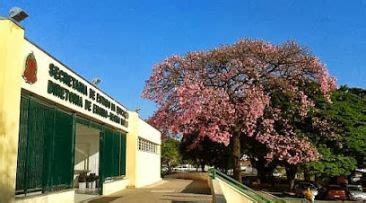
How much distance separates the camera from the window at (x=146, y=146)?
38344mm

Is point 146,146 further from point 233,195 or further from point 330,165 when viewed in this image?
point 233,195

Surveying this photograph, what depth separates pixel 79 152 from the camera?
98.3 feet

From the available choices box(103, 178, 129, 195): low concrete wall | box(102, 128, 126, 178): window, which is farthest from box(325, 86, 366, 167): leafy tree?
box(103, 178, 129, 195): low concrete wall

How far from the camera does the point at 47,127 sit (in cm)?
1759

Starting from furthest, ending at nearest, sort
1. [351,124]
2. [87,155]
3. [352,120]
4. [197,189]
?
[352,120], [351,124], [197,189], [87,155]

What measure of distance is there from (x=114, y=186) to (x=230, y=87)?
8827 mm

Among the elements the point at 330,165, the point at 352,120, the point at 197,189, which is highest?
the point at 352,120

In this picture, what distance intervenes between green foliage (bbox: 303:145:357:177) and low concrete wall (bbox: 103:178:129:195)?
42.6 feet

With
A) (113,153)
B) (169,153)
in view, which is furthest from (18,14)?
(169,153)

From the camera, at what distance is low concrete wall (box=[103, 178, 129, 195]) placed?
27362mm

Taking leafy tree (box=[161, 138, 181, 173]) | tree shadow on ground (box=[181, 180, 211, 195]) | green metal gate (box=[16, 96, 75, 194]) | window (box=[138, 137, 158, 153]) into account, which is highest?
leafy tree (box=[161, 138, 181, 173])

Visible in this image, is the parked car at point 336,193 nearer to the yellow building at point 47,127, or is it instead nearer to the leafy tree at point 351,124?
the leafy tree at point 351,124

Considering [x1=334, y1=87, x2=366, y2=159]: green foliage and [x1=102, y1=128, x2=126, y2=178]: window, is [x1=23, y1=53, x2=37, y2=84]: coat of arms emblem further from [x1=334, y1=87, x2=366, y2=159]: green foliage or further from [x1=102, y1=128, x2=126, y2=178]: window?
[x1=334, y1=87, x2=366, y2=159]: green foliage

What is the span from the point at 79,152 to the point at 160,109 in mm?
6027
